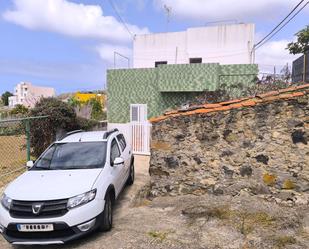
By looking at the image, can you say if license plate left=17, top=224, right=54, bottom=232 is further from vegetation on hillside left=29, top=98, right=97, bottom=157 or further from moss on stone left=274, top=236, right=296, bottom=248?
vegetation on hillside left=29, top=98, right=97, bottom=157

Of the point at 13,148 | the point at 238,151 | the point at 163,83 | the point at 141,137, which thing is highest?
the point at 163,83

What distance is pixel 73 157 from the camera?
21.2 feet

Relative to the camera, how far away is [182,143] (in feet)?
22.4

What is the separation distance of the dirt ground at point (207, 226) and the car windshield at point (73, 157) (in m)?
1.16

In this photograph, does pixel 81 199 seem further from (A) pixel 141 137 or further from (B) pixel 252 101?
(A) pixel 141 137

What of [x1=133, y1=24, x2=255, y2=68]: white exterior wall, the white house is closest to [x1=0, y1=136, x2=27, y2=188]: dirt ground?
the white house

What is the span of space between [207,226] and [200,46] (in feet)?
67.8

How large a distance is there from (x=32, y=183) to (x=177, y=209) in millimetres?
2640

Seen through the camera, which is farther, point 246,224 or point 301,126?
point 301,126

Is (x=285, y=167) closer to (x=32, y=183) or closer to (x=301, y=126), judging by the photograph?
(x=301, y=126)

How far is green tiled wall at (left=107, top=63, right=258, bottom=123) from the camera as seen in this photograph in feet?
47.5

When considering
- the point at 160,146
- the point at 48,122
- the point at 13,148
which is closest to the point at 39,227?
the point at 160,146

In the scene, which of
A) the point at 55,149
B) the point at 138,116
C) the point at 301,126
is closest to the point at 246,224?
the point at 301,126

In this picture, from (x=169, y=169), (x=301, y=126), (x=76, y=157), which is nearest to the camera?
(x=301, y=126)
